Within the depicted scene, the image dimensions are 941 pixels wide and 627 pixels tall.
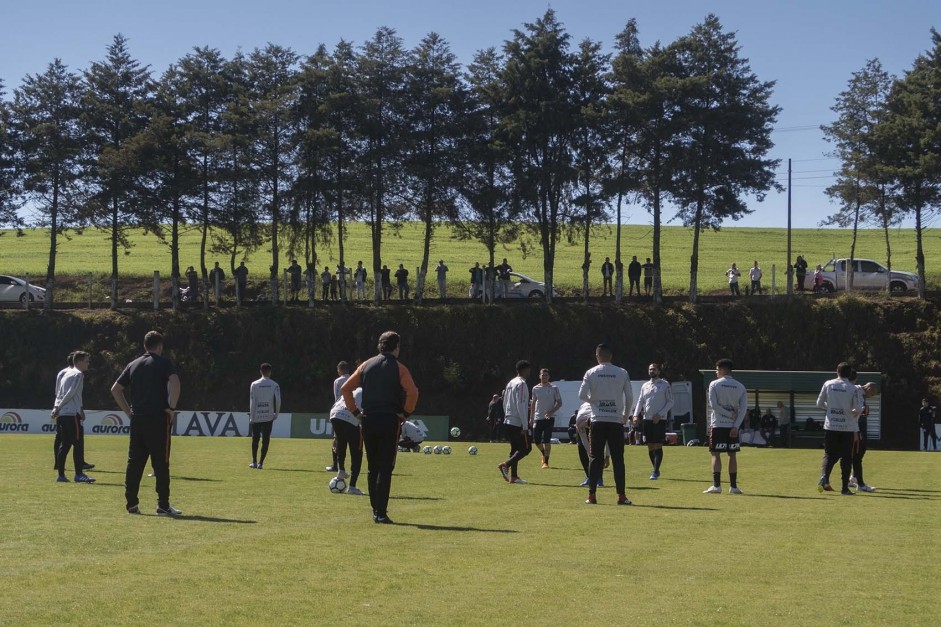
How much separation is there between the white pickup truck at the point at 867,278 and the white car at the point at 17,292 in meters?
42.1

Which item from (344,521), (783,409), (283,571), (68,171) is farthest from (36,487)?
(68,171)

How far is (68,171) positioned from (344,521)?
50700mm

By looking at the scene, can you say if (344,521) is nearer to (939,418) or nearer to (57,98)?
(939,418)

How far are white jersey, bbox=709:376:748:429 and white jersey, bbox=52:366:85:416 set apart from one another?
10.3m

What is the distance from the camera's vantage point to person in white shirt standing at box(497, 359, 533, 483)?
19.5m

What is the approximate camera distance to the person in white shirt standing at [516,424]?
63.8 feet

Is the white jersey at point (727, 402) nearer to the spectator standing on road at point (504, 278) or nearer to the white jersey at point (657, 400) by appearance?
the white jersey at point (657, 400)

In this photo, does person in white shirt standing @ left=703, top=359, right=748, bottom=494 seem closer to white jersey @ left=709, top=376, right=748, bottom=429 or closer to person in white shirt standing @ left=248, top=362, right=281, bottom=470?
white jersey @ left=709, top=376, right=748, bottom=429

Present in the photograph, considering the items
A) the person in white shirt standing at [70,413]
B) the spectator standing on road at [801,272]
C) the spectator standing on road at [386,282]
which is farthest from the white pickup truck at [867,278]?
the person in white shirt standing at [70,413]

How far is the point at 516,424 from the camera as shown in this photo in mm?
19641

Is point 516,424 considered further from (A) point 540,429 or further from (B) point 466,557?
(B) point 466,557

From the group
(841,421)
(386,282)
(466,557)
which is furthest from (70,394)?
(386,282)

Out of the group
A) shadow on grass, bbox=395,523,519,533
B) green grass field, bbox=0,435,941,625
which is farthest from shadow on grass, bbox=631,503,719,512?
shadow on grass, bbox=395,523,519,533

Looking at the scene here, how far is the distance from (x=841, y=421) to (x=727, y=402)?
85.2 inches
